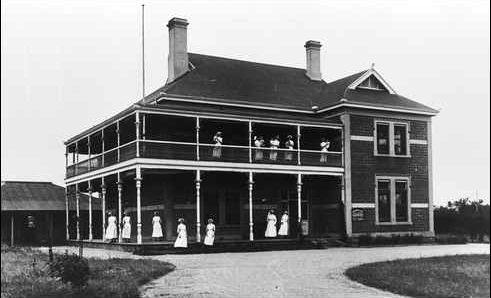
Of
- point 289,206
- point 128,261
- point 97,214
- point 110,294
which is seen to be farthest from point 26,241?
point 110,294

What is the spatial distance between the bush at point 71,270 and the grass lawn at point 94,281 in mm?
121

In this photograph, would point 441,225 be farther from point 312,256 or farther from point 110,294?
point 110,294

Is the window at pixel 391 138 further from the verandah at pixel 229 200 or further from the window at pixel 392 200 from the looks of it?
the verandah at pixel 229 200

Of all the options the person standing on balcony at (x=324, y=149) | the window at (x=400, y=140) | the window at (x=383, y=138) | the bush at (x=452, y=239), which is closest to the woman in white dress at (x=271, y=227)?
the person standing on balcony at (x=324, y=149)

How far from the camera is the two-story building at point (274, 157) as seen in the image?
26750 millimetres

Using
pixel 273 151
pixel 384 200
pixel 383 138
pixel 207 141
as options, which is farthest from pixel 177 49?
pixel 384 200

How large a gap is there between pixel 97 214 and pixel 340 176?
15792 mm

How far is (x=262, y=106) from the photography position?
29.7 m

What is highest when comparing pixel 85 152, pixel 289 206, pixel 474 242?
pixel 85 152

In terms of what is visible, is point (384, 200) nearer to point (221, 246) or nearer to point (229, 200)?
point (229, 200)

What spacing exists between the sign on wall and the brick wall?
0.59 ft

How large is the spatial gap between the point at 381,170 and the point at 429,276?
52.1ft

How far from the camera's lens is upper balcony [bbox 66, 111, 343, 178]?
2433 centimetres

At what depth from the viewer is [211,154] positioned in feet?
82.3
